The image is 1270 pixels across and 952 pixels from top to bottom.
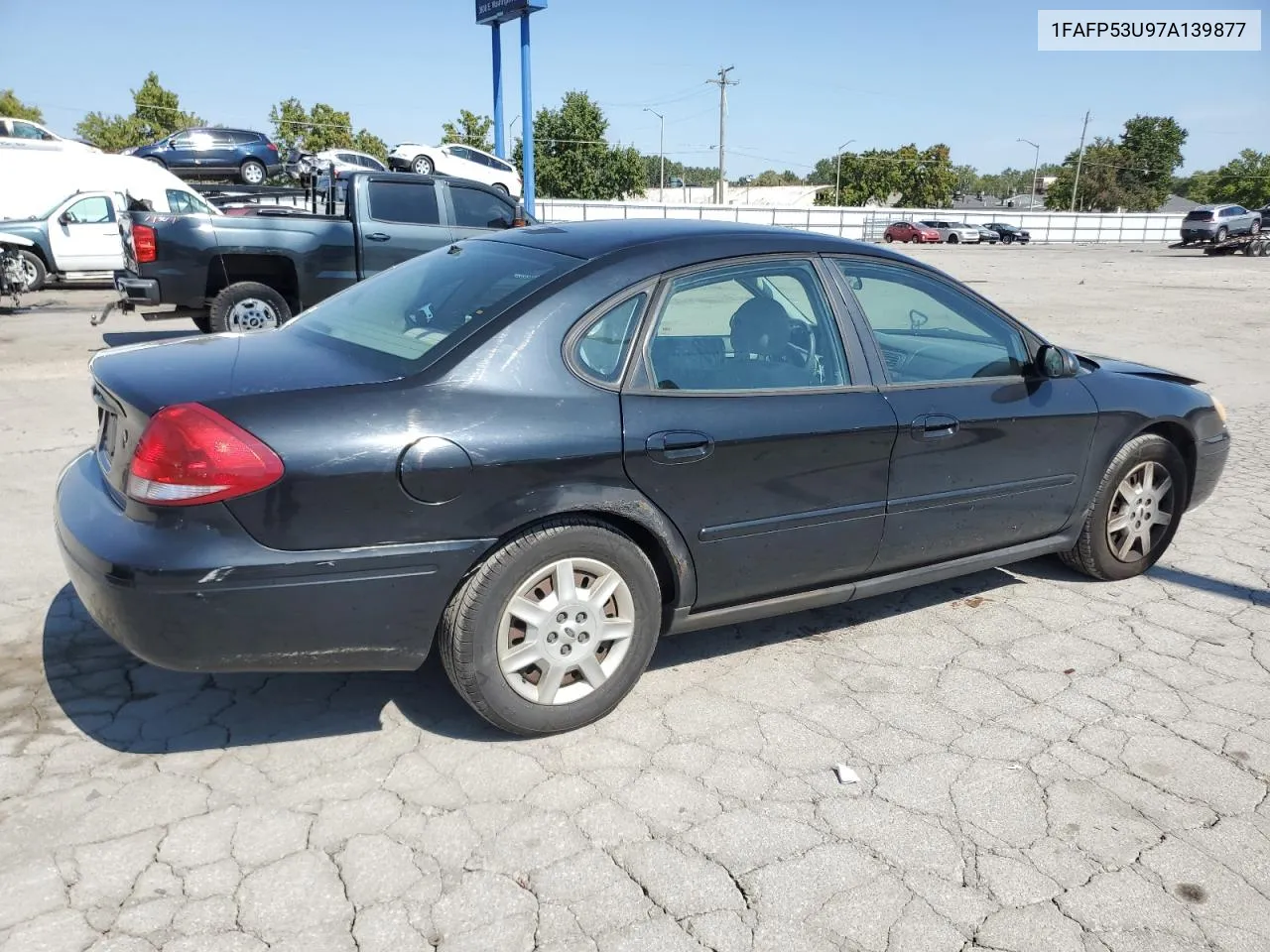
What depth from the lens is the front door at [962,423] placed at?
3.67m

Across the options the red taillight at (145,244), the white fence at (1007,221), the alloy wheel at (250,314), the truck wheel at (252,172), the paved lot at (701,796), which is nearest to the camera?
the paved lot at (701,796)

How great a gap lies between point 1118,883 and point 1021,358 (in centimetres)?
222

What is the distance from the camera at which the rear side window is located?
10180 mm

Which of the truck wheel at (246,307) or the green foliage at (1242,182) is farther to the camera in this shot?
the green foliage at (1242,182)

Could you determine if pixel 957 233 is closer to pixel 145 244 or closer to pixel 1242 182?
pixel 145 244

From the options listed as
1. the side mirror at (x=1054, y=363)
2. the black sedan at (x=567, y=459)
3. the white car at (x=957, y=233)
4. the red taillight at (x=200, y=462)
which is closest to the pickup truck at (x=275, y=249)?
the black sedan at (x=567, y=459)

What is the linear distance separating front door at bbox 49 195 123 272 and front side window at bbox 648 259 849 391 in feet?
46.8

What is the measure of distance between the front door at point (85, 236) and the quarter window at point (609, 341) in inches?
568

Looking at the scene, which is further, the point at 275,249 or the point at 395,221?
the point at 395,221

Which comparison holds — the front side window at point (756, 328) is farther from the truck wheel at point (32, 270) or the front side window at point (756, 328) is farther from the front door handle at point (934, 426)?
the truck wheel at point (32, 270)

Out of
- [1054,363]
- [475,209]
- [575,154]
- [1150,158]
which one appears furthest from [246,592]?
[1150,158]

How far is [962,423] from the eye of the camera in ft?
12.3

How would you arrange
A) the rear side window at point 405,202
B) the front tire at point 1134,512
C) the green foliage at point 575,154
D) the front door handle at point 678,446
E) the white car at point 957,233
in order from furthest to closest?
1. the green foliage at point 575,154
2. the white car at point 957,233
3. the rear side window at point 405,202
4. the front tire at point 1134,512
5. the front door handle at point 678,446

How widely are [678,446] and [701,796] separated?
1.06 metres
